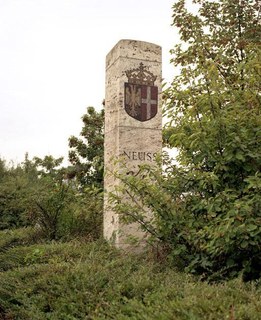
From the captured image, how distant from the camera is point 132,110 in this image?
6.96 meters

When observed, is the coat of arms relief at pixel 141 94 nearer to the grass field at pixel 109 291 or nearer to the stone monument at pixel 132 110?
the stone monument at pixel 132 110

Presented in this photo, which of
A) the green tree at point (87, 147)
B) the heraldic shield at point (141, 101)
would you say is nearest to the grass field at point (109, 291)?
the heraldic shield at point (141, 101)

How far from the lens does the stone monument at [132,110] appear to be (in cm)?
687

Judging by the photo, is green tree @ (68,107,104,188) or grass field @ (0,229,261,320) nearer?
grass field @ (0,229,261,320)

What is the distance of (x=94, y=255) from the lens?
5.66m

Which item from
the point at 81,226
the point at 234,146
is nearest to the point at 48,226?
the point at 81,226

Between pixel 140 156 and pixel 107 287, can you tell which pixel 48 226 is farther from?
pixel 107 287

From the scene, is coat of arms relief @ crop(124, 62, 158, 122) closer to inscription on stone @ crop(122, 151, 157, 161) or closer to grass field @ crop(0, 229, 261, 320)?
inscription on stone @ crop(122, 151, 157, 161)

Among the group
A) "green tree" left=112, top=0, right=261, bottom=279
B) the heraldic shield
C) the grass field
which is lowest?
the grass field

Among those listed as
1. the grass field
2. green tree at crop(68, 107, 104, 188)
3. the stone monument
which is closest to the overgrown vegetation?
the grass field

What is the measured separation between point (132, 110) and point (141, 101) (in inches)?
8.9

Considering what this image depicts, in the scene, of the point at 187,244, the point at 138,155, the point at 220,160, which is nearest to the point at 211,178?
the point at 220,160

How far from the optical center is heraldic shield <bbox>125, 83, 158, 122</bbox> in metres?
6.96

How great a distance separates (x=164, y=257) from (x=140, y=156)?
79.1 inches
